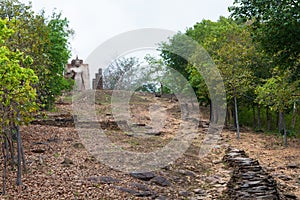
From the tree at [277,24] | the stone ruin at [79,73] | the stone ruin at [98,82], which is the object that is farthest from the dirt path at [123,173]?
the stone ruin at [98,82]

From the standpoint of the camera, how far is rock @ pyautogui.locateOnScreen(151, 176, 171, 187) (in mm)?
12211

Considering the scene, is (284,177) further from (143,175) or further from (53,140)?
(53,140)

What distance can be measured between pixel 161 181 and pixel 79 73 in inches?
1177

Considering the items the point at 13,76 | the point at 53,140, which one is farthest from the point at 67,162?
the point at 13,76

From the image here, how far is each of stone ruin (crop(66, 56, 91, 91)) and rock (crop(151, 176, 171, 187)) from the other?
93.9ft

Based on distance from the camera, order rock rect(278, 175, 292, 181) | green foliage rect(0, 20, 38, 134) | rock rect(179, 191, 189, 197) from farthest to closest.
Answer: rock rect(278, 175, 292, 181) < rock rect(179, 191, 189, 197) < green foliage rect(0, 20, 38, 134)

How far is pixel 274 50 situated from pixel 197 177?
19.2ft

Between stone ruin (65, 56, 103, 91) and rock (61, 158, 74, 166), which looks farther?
stone ruin (65, 56, 103, 91)

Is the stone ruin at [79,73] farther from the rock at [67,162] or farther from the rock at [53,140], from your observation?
the rock at [67,162]

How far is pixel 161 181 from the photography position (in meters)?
12.4

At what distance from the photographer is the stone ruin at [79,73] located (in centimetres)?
3997

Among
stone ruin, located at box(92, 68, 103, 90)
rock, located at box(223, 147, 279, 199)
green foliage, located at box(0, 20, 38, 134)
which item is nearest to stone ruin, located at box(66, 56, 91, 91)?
stone ruin, located at box(92, 68, 103, 90)

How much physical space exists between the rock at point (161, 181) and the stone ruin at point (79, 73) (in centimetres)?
2861

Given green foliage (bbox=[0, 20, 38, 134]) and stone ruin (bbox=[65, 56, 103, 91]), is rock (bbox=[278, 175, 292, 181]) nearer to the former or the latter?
green foliage (bbox=[0, 20, 38, 134])
